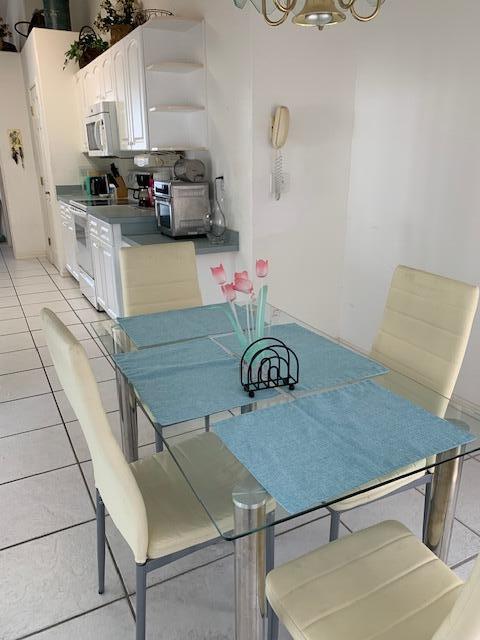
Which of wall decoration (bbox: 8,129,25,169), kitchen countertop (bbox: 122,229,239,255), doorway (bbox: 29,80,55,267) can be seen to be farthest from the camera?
wall decoration (bbox: 8,129,25,169)

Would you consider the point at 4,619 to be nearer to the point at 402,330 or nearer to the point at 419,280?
the point at 402,330

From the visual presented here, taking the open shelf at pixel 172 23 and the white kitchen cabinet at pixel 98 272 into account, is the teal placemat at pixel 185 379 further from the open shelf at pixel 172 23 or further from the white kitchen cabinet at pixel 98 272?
the white kitchen cabinet at pixel 98 272

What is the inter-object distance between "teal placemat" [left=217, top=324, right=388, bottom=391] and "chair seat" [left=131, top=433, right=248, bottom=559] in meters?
0.37

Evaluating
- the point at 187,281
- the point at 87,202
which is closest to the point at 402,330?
the point at 187,281

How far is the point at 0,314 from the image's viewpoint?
4.61 meters

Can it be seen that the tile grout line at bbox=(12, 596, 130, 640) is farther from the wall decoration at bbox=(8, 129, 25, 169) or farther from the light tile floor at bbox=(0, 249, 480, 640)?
the wall decoration at bbox=(8, 129, 25, 169)

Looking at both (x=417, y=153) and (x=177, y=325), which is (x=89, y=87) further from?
(x=177, y=325)

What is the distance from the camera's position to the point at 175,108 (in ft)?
11.1

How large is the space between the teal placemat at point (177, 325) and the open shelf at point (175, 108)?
178 centimetres

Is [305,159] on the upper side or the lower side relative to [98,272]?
upper

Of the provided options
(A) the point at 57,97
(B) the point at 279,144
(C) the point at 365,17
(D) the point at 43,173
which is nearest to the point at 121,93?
(B) the point at 279,144

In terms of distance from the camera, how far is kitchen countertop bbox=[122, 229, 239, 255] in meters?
Answer: 3.20

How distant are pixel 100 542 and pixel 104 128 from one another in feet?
12.0

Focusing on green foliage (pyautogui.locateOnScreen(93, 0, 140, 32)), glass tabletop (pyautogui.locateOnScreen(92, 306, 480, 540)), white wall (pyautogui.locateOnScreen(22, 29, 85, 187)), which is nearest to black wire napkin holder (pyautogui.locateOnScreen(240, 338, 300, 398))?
glass tabletop (pyautogui.locateOnScreen(92, 306, 480, 540))
